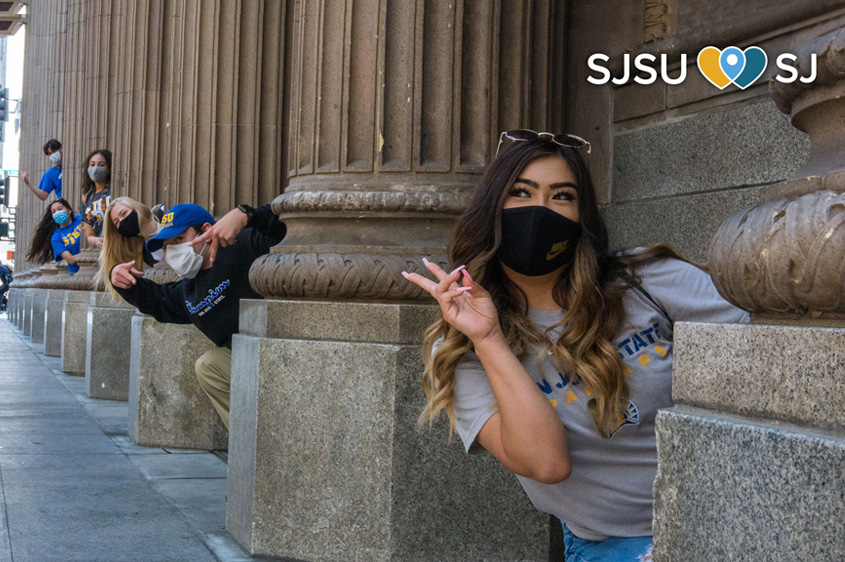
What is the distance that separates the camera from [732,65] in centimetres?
525

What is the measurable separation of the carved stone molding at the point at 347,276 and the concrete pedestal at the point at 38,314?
1654 centimetres

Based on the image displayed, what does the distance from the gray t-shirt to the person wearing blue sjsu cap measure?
10.8 feet

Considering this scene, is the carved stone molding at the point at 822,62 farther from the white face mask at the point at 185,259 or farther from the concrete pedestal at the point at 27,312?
the concrete pedestal at the point at 27,312

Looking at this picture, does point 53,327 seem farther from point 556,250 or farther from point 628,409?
point 628,409

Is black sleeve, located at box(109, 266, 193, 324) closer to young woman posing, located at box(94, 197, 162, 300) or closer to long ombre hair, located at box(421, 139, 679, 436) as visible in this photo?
young woman posing, located at box(94, 197, 162, 300)

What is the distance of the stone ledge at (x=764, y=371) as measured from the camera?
6.04 feet

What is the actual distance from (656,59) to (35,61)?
26789mm

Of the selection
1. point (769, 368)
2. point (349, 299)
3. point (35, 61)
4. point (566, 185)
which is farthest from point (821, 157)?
point (35, 61)

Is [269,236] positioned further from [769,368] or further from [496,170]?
[769,368]

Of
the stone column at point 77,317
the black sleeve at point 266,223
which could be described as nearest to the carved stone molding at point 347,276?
the black sleeve at point 266,223

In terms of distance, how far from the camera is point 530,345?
9.20 feet

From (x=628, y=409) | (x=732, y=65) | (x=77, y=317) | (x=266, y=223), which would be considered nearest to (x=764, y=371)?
(x=628, y=409)

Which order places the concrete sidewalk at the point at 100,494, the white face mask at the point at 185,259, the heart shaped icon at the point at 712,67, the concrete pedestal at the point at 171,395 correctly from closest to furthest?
1. the concrete sidewalk at the point at 100,494
2. the heart shaped icon at the point at 712,67
3. the white face mask at the point at 185,259
4. the concrete pedestal at the point at 171,395

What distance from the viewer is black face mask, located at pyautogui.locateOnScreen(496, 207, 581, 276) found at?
2797 millimetres
